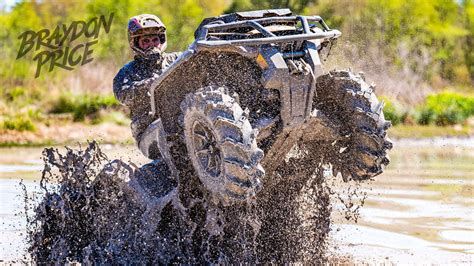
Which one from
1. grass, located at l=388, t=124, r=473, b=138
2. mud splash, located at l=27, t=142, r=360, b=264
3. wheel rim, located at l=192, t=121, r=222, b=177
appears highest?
wheel rim, located at l=192, t=121, r=222, b=177

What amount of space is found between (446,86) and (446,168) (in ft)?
24.7

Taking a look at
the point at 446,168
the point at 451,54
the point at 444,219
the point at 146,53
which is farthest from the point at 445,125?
the point at 146,53

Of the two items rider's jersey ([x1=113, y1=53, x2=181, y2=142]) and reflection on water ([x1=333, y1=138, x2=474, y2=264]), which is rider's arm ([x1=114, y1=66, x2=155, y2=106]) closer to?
rider's jersey ([x1=113, y1=53, x2=181, y2=142])

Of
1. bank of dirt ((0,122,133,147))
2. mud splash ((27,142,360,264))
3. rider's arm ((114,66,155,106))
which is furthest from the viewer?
bank of dirt ((0,122,133,147))


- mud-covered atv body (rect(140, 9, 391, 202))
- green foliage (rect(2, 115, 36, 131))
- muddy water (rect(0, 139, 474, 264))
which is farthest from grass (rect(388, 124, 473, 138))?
mud-covered atv body (rect(140, 9, 391, 202))

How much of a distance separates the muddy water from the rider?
2226 millimetres

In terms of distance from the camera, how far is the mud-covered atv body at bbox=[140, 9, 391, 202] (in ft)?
27.2

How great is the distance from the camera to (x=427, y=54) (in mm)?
27750

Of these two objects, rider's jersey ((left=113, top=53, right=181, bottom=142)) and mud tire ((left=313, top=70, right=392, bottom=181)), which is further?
rider's jersey ((left=113, top=53, right=181, bottom=142))

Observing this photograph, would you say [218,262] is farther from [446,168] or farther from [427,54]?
[427,54]

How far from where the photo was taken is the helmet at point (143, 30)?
391 inches

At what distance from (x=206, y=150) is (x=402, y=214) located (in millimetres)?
5669

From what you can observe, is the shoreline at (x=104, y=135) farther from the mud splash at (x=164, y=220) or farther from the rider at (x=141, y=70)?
the rider at (x=141, y=70)

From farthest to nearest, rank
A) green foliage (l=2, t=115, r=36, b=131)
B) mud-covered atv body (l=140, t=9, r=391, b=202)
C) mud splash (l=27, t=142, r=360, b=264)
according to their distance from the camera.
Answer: green foliage (l=2, t=115, r=36, b=131) < mud splash (l=27, t=142, r=360, b=264) < mud-covered atv body (l=140, t=9, r=391, b=202)
